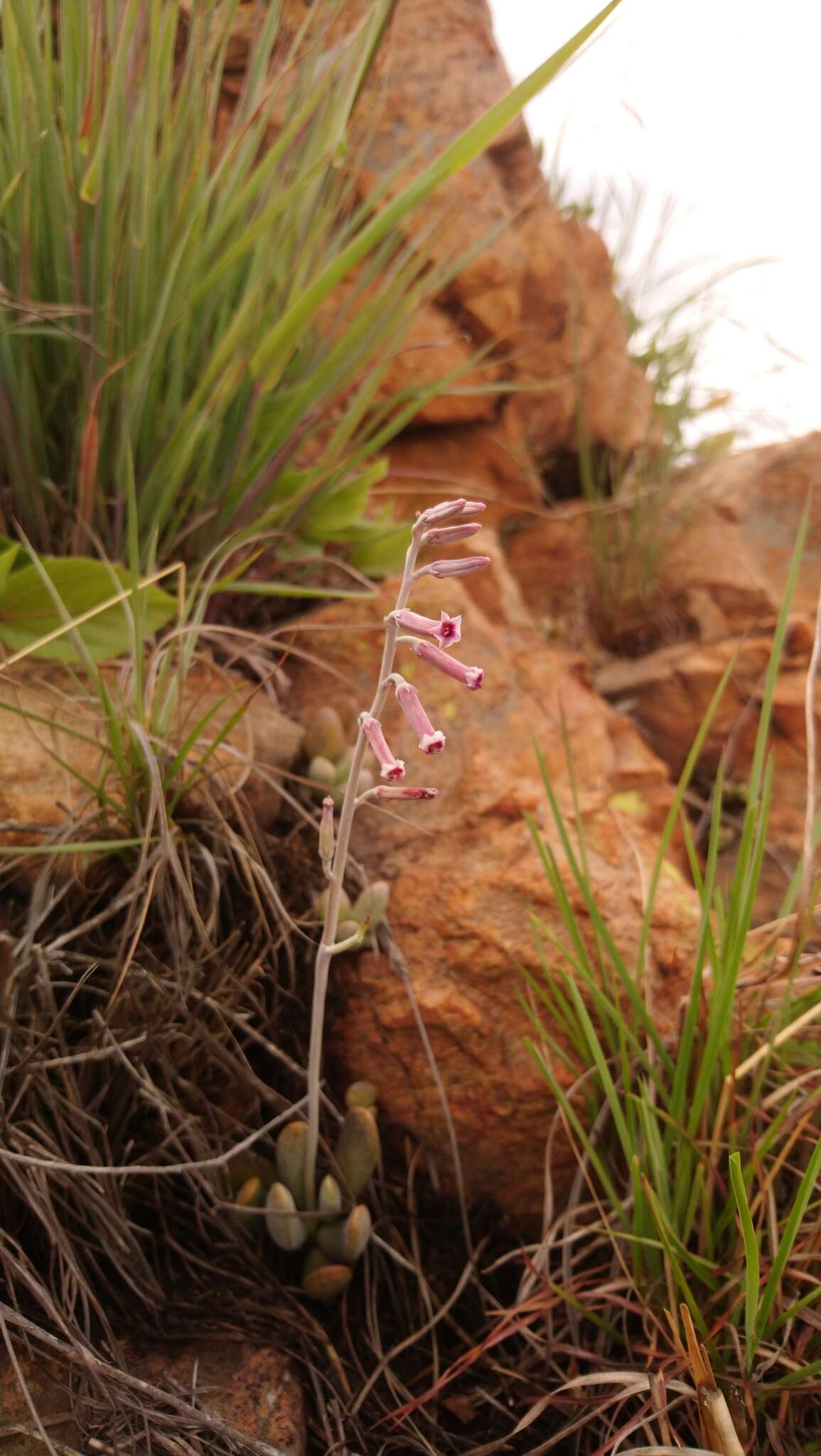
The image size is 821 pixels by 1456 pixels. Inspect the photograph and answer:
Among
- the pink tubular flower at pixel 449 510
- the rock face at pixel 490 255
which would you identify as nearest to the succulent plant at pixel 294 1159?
the pink tubular flower at pixel 449 510

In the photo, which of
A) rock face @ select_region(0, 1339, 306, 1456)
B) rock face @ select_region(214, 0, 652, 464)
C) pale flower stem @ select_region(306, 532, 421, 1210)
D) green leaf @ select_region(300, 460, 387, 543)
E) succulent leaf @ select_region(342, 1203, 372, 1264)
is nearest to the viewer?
pale flower stem @ select_region(306, 532, 421, 1210)

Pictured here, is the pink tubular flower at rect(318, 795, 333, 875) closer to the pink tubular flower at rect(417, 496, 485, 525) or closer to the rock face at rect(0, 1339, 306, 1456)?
the pink tubular flower at rect(417, 496, 485, 525)

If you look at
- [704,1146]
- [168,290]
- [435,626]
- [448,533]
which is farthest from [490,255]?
[704,1146]

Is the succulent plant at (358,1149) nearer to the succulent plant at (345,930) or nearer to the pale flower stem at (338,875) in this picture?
the pale flower stem at (338,875)

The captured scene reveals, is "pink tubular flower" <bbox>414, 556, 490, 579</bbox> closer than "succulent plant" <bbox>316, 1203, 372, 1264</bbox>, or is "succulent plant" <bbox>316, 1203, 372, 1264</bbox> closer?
"pink tubular flower" <bbox>414, 556, 490, 579</bbox>

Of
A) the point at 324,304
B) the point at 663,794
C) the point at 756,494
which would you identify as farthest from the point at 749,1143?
the point at 756,494

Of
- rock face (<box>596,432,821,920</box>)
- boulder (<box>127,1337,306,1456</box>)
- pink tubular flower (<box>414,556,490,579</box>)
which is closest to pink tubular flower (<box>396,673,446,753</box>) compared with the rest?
pink tubular flower (<box>414,556,490,579</box>)

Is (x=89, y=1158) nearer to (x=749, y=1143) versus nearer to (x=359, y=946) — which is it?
(x=359, y=946)
